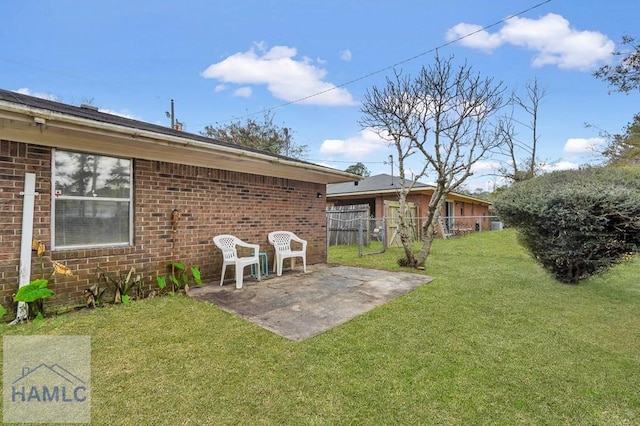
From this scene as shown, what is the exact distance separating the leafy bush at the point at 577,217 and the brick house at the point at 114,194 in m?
4.62

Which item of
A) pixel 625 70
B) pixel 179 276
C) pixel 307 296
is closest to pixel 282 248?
pixel 307 296

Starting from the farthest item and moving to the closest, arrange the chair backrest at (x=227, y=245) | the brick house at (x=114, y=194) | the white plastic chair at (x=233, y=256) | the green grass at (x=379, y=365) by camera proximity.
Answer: the chair backrest at (x=227, y=245), the white plastic chair at (x=233, y=256), the brick house at (x=114, y=194), the green grass at (x=379, y=365)

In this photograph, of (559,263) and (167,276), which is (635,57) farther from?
(167,276)

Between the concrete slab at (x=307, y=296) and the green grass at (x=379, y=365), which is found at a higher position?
the concrete slab at (x=307, y=296)

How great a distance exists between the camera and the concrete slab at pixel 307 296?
3945mm

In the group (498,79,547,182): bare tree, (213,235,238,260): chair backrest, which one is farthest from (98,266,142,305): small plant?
(498,79,547,182): bare tree

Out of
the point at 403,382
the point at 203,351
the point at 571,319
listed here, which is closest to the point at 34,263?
the point at 203,351

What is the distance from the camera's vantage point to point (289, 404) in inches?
90.0

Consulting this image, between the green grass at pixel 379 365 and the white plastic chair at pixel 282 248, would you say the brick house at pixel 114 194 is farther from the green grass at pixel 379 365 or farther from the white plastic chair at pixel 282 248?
the green grass at pixel 379 365

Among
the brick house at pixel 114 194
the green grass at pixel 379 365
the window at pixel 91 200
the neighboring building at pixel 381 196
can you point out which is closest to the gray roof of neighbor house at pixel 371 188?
the neighboring building at pixel 381 196

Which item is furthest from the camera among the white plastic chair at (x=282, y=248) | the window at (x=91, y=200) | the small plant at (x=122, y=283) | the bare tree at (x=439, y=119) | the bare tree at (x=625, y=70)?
the bare tree at (x=625, y=70)

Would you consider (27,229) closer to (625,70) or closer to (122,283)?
(122,283)

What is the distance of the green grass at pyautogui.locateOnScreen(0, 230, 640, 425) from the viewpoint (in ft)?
7.25

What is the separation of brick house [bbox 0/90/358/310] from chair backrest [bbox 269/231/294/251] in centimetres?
25
